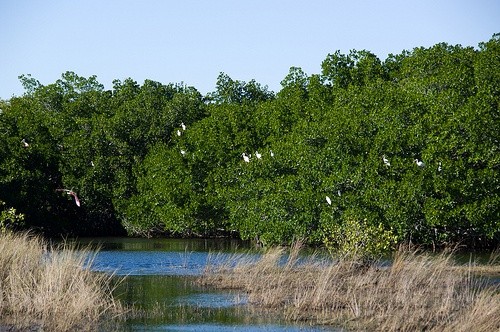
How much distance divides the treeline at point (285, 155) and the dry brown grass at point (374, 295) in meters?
2.45

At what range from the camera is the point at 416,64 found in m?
47.2

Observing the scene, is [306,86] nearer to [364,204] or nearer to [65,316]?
[364,204]

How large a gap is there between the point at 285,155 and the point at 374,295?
84.7 feet

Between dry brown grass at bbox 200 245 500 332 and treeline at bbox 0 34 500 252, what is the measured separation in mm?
2453

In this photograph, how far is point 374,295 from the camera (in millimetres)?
19016

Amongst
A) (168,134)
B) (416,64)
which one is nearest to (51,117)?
(168,134)

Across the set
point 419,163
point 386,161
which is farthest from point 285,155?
point 419,163

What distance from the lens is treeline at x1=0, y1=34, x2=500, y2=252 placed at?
125 feet

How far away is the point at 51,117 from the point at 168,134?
8101 mm

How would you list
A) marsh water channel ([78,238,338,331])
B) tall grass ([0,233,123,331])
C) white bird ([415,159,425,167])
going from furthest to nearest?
white bird ([415,159,425,167])
marsh water channel ([78,238,338,331])
tall grass ([0,233,123,331])

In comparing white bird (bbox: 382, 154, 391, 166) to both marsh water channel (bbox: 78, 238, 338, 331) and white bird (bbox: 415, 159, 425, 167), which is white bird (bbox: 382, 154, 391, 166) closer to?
white bird (bbox: 415, 159, 425, 167)

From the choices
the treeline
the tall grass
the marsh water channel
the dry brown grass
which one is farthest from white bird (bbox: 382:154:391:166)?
the tall grass

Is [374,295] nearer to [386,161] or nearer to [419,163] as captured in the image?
[419,163]

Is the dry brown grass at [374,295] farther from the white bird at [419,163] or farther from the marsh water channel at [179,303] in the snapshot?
the white bird at [419,163]
